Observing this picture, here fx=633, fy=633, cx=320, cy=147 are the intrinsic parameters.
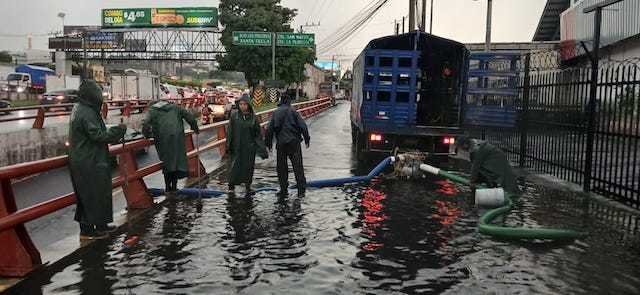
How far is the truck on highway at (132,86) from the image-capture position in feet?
148

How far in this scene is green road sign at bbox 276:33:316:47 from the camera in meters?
42.4

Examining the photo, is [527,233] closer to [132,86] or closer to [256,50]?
[132,86]

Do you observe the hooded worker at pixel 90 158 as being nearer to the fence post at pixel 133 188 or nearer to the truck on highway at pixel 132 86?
the fence post at pixel 133 188

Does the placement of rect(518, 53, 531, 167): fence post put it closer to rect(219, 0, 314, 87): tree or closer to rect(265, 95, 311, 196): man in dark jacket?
rect(265, 95, 311, 196): man in dark jacket

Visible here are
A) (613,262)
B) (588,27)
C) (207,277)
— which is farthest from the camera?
(588,27)

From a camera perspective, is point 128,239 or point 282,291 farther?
point 128,239

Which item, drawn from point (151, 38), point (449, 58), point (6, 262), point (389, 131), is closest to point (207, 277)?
point (6, 262)

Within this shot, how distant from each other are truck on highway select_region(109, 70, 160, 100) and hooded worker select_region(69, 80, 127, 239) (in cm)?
3936

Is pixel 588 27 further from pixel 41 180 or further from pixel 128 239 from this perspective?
pixel 128 239

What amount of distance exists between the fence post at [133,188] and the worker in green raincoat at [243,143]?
1.63 metres

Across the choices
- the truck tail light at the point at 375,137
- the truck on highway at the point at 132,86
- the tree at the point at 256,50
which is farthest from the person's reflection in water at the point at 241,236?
the tree at the point at 256,50

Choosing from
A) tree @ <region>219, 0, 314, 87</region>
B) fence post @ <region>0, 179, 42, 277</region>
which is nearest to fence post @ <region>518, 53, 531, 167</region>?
fence post @ <region>0, 179, 42, 277</region>

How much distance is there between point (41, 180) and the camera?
14086mm

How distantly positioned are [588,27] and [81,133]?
114ft
